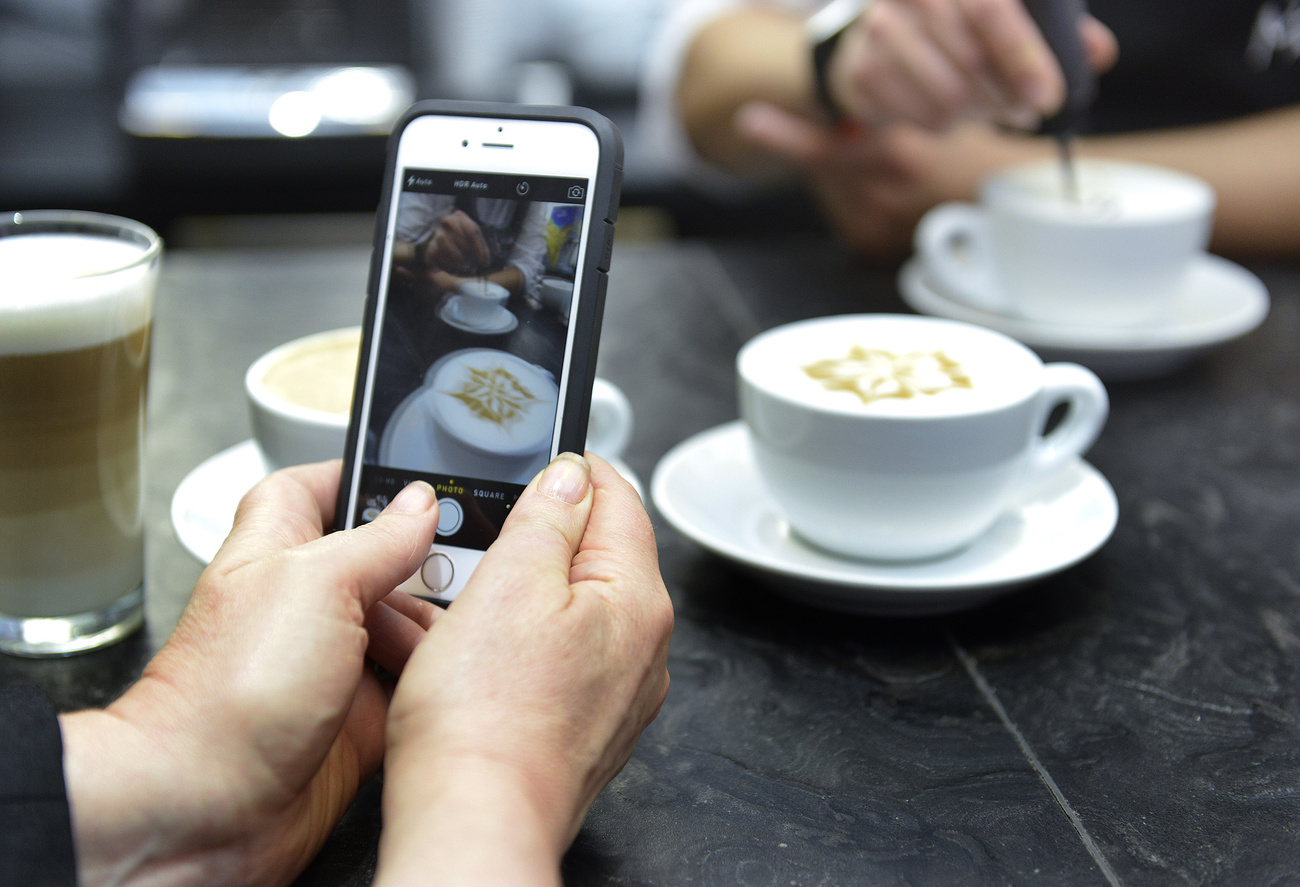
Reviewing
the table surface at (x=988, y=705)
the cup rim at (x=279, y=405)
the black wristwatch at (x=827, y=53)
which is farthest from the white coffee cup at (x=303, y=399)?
the black wristwatch at (x=827, y=53)

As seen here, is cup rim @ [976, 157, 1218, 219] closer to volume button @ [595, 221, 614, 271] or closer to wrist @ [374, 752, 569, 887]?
volume button @ [595, 221, 614, 271]

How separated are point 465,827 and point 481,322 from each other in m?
0.27

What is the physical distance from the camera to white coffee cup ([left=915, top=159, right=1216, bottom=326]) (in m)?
1.04

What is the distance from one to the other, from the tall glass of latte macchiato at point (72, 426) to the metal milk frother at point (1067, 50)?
0.88m

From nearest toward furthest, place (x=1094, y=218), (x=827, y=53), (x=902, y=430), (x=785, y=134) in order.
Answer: (x=902, y=430), (x=1094, y=218), (x=827, y=53), (x=785, y=134)

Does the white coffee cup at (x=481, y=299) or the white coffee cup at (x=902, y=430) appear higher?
the white coffee cup at (x=481, y=299)

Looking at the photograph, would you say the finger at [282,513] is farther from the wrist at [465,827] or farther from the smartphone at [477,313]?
the wrist at [465,827]

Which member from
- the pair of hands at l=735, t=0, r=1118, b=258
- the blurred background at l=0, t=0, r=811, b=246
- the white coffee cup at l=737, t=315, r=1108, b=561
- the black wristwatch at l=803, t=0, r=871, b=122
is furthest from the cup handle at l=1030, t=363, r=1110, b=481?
the blurred background at l=0, t=0, r=811, b=246

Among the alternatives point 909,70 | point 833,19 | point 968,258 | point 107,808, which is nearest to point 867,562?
point 107,808

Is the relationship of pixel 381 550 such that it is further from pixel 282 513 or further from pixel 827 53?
pixel 827 53

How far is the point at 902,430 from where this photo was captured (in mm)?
630

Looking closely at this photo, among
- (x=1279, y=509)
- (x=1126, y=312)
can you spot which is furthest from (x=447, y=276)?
(x=1126, y=312)

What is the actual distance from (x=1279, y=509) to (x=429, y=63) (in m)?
2.12

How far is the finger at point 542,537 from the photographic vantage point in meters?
0.46
